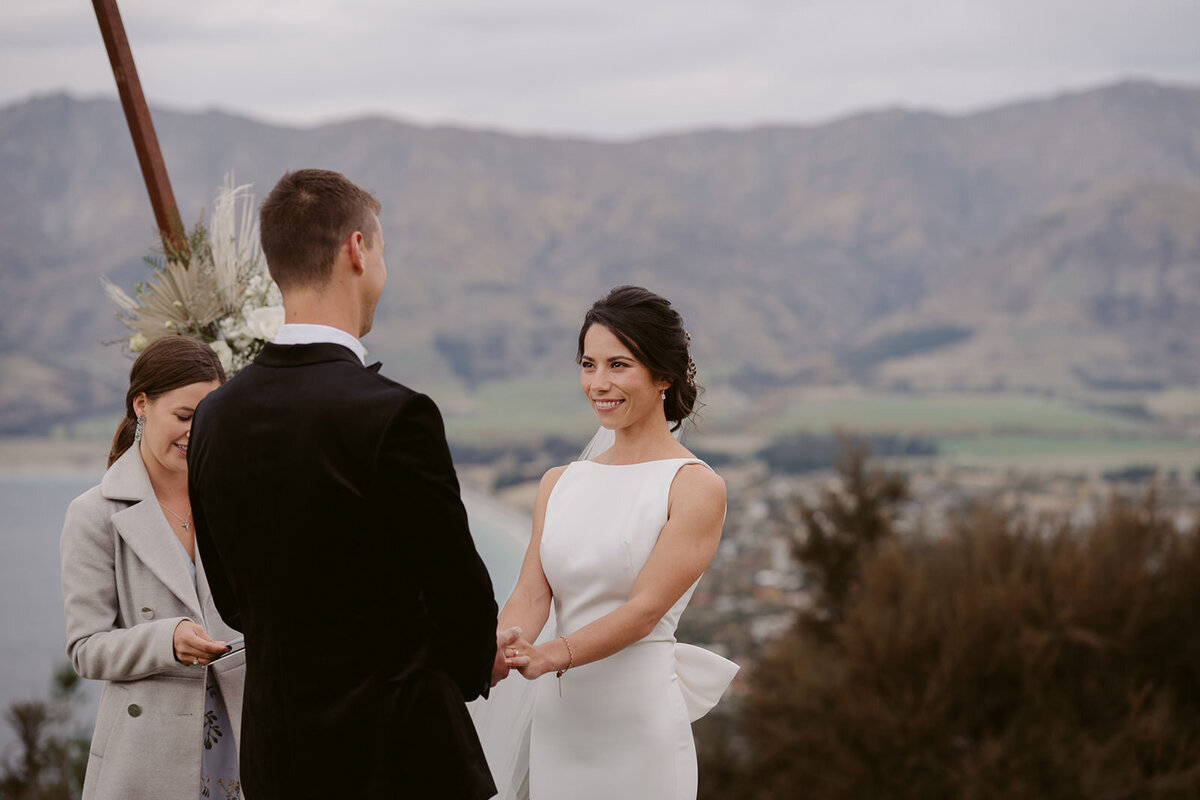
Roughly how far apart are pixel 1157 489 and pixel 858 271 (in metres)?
92.3

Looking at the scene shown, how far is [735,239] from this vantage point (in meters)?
101

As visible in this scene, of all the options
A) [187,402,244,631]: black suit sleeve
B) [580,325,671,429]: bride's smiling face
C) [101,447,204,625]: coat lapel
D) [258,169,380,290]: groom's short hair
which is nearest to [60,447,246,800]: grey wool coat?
[101,447,204,625]: coat lapel

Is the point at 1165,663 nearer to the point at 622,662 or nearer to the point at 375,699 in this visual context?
the point at 622,662

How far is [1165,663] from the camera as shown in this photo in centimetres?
1809

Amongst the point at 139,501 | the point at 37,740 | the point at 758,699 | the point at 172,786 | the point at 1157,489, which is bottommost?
the point at 758,699

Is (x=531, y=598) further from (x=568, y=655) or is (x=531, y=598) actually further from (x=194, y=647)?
(x=194, y=647)

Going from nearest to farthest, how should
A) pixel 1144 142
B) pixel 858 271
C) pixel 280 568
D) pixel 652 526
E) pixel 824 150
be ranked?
pixel 280 568, pixel 652 526, pixel 858 271, pixel 1144 142, pixel 824 150

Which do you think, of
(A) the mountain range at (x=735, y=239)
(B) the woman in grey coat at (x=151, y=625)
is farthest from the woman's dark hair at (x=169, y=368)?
(A) the mountain range at (x=735, y=239)

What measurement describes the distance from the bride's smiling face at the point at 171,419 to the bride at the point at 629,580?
3.87 feet

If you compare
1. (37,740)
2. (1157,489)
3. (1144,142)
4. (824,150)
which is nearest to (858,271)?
(824,150)

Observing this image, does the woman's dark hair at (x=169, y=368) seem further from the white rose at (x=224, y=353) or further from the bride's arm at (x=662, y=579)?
the bride's arm at (x=662, y=579)

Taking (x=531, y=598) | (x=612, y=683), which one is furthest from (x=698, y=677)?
(x=531, y=598)

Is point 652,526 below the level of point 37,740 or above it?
above

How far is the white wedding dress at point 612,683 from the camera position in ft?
11.3
